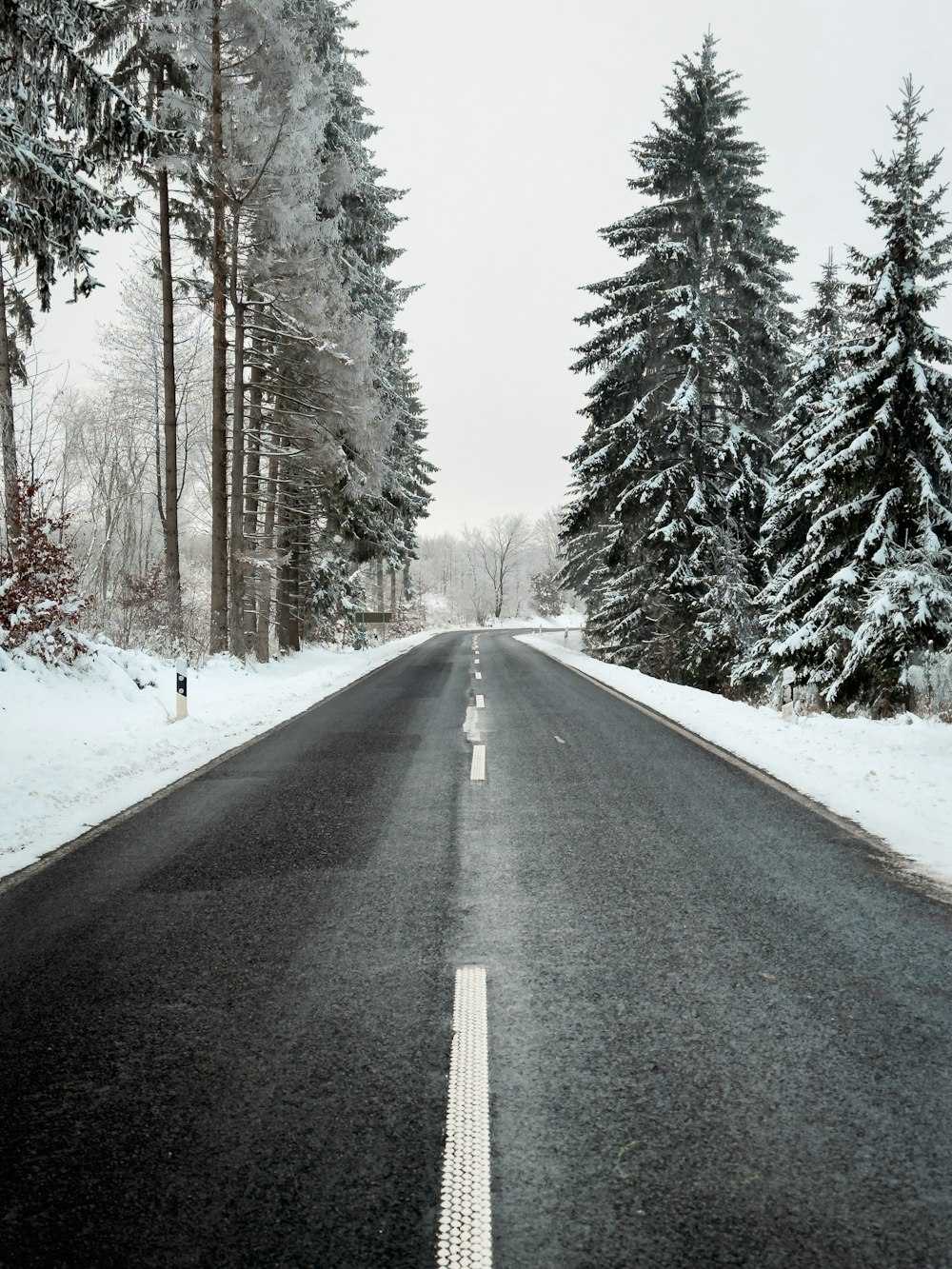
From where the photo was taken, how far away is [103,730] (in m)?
9.59

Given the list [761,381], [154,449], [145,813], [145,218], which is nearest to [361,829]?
[145,813]

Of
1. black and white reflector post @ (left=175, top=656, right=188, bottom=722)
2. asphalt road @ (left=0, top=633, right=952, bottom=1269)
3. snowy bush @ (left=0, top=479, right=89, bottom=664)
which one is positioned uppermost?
snowy bush @ (left=0, top=479, right=89, bottom=664)

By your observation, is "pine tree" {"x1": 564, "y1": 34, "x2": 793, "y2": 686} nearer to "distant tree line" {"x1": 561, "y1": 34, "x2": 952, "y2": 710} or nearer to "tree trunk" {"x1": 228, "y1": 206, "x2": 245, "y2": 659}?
"distant tree line" {"x1": 561, "y1": 34, "x2": 952, "y2": 710}

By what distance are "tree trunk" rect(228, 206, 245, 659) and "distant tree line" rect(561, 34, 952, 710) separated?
9038 millimetres

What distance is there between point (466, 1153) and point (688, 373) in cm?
1937

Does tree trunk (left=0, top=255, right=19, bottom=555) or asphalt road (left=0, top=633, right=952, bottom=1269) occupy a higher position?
tree trunk (left=0, top=255, right=19, bottom=555)

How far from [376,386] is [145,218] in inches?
304

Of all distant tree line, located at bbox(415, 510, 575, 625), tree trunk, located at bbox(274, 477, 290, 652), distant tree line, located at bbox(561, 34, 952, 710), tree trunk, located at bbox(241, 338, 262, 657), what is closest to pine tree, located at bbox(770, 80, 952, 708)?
distant tree line, located at bbox(561, 34, 952, 710)

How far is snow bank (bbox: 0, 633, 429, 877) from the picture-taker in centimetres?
643

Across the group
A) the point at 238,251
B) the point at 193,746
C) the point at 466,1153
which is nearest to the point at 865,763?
the point at 466,1153

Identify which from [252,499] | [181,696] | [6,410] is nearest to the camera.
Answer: [181,696]

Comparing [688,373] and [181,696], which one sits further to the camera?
[688,373]

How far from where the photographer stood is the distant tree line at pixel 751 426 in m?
11.4

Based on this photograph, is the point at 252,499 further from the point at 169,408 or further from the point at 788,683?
the point at 788,683
